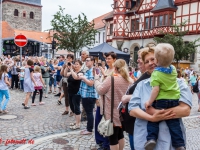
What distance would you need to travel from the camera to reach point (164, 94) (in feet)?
7.61

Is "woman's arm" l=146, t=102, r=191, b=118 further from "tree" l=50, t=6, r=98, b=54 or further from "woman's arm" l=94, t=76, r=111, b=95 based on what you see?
"tree" l=50, t=6, r=98, b=54

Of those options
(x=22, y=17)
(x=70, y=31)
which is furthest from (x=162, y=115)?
(x=22, y=17)

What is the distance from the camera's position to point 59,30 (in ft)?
98.9

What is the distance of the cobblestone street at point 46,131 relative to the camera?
5.26m

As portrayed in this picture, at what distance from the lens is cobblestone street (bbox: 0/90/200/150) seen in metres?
5.26

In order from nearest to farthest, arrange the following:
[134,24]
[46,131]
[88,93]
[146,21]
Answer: [88,93], [46,131], [146,21], [134,24]

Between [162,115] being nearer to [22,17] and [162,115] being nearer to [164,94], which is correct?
[164,94]

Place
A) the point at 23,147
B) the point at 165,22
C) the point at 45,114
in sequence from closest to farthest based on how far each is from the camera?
the point at 23,147
the point at 45,114
the point at 165,22

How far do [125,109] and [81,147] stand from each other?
7.65 ft

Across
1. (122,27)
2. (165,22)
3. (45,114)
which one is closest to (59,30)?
(122,27)

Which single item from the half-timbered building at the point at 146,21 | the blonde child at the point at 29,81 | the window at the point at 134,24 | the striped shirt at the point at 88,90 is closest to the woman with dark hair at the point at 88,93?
the striped shirt at the point at 88,90

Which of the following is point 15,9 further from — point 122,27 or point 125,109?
point 125,109

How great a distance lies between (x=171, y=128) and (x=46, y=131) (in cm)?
455

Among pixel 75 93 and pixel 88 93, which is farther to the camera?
pixel 75 93
